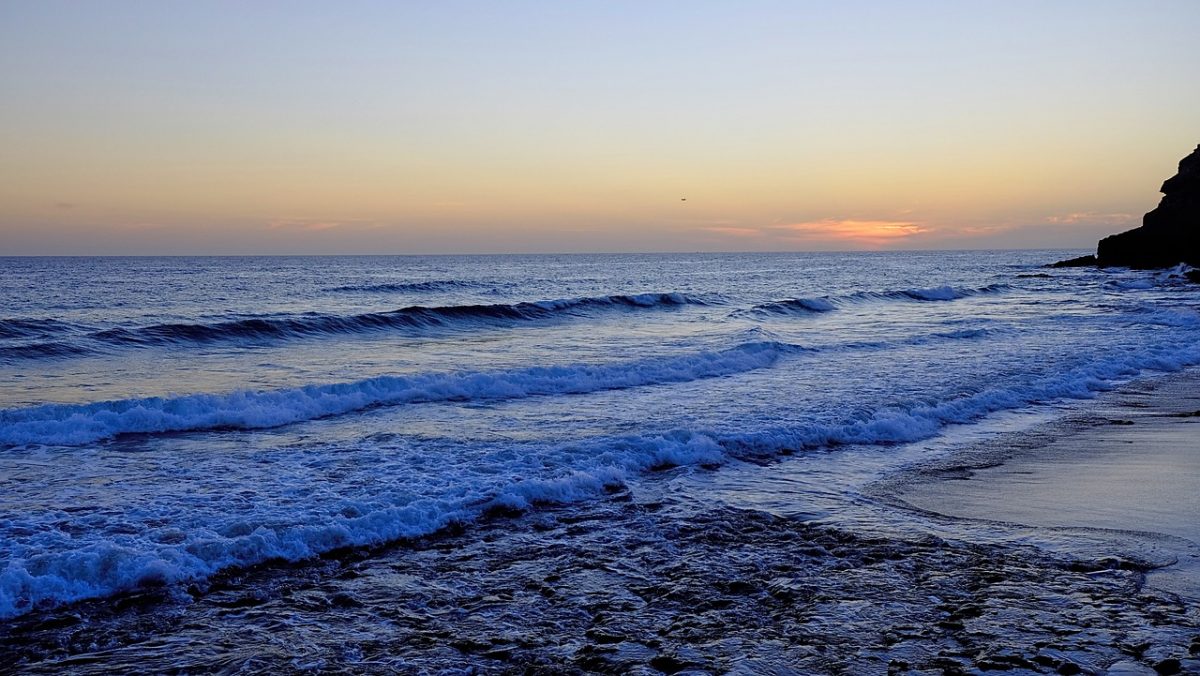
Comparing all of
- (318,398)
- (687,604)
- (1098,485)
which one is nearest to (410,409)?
(318,398)

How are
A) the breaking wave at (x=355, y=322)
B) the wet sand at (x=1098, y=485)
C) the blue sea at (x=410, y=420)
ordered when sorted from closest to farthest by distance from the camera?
the blue sea at (x=410, y=420) → the wet sand at (x=1098, y=485) → the breaking wave at (x=355, y=322)

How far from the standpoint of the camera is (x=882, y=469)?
10.0m

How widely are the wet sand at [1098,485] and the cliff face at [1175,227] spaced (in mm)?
61793

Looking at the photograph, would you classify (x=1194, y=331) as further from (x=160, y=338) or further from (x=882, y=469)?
(x=160, y=338)

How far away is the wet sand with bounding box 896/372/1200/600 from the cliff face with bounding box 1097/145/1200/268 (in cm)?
6179

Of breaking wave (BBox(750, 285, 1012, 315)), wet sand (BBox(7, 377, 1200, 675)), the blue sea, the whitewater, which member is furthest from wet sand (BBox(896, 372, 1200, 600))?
breaking wave (BBox(750, 285, 1012, 315))

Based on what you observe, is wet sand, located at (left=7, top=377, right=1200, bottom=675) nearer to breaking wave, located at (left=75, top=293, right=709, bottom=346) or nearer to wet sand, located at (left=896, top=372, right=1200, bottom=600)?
wet sand, located at (left=896, top=372, right=1200, bottom=600)

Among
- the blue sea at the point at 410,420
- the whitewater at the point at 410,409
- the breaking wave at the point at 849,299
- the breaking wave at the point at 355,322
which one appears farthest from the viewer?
the breaking wave at the point at 849,299

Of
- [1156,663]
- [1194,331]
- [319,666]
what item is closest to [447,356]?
[319,666]

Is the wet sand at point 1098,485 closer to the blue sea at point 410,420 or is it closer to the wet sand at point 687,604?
the wet sand at point 687,604

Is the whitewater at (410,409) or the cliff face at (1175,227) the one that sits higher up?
the cliff face at (1175,227)

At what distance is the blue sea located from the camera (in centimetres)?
697

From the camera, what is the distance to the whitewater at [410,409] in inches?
289

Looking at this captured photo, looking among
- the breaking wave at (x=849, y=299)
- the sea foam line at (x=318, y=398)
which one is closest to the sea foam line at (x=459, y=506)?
the sea foam line at (x=318, y=398)
